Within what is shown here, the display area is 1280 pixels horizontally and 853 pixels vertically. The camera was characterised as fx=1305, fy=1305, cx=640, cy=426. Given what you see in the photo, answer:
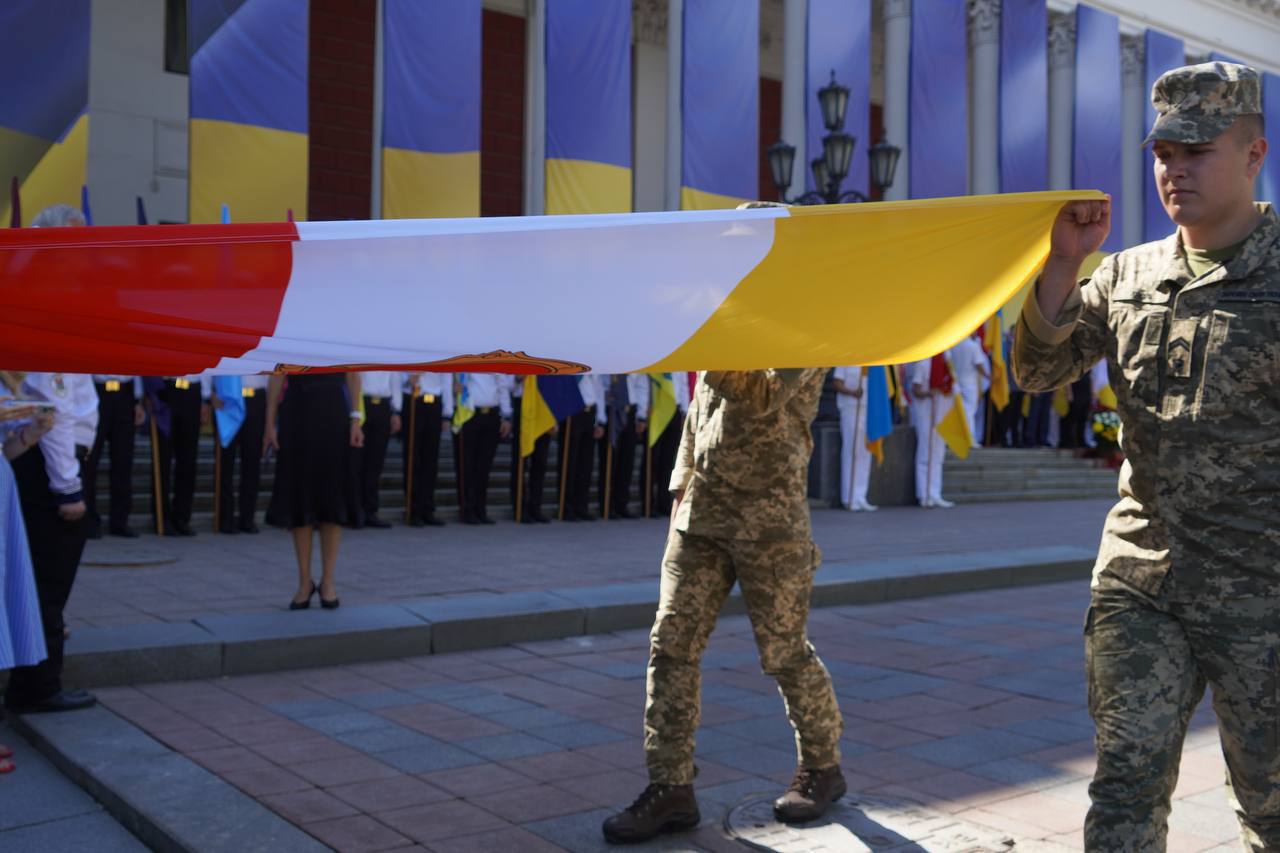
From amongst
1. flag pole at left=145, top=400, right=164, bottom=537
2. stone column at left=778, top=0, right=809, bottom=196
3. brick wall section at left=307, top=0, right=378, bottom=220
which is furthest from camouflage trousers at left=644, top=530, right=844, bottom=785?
stone column at left=778, top=0, right=809, bottom=196

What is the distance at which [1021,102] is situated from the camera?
2481 centimetres

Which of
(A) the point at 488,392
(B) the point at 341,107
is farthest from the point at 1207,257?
(B) the point at 341,107

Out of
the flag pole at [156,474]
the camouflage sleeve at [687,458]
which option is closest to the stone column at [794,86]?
the flag pole at [156,474]

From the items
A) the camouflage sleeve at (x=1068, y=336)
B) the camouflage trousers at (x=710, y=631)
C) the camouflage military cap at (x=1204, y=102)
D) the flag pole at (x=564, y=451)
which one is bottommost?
the camouflage trousers at (x=710, y=631)

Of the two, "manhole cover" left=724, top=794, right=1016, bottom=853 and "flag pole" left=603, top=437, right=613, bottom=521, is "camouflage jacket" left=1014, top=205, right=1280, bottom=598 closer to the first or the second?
"manhole cover" left=724, top=794, right=1016, bottom=853

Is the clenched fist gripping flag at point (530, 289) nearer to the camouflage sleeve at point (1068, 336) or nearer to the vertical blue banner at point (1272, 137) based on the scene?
the camouflage sleeve at point (1068, 336)

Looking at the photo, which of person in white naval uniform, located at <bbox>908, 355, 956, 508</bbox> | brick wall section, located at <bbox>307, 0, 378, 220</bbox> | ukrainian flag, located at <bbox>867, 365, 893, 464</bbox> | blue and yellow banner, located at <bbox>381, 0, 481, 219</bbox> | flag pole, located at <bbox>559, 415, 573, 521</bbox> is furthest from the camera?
brick wall section, located at <bbox>307, 0, 378, 220</bbox>

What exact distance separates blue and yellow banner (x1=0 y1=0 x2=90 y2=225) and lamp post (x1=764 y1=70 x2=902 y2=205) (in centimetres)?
780

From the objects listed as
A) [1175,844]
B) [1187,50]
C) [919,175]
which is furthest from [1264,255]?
[1187,50]

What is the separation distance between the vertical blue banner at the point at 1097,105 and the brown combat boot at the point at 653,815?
2331 cm

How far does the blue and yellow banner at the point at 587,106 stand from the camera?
1773 centimetres

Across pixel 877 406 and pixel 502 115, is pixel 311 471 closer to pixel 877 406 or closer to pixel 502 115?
pixel 877 406

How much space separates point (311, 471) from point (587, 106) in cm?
1117

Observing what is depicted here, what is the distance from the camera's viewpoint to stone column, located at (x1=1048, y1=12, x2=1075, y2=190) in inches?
1187
